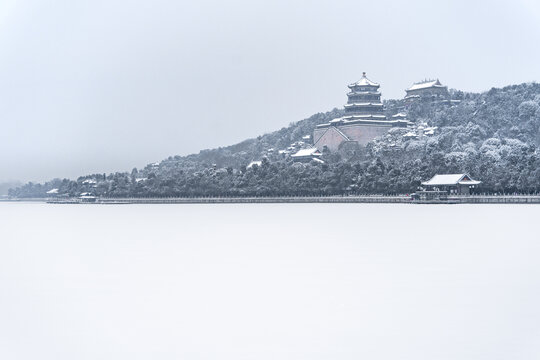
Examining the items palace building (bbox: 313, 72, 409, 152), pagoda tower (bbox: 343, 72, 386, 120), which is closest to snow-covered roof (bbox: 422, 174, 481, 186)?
palace building (bbox: 313, 72, 409, 152)

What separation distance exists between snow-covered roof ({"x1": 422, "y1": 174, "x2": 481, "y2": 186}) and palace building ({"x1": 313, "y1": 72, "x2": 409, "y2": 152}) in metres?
27.3

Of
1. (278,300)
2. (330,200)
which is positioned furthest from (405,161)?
(278,300)

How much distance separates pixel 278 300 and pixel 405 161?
56.9 metres

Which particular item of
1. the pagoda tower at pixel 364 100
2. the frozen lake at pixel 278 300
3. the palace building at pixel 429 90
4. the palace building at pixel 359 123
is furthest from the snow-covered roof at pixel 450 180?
the palace building at pixel 429 90

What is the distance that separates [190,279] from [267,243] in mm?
8782

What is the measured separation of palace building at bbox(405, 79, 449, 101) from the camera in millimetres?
100125

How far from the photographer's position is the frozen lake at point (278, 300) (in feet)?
36.4

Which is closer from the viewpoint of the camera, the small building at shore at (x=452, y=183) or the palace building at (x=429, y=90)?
the small building at shore at (x=452, y=183)

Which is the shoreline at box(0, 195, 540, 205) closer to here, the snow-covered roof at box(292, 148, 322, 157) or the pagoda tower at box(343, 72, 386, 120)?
the snow-covered roof at box(292, 148, 322, 157)

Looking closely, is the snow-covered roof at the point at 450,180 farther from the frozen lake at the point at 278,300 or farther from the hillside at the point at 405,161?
the frozen lake at the point at 278,300

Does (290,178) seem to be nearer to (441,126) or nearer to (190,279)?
(441,126)

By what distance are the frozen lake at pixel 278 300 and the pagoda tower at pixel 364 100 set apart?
68.5 meters

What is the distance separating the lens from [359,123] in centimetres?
9006

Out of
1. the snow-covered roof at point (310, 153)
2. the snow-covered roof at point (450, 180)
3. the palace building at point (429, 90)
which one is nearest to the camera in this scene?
the snow-covered roof at point (450, 180)
